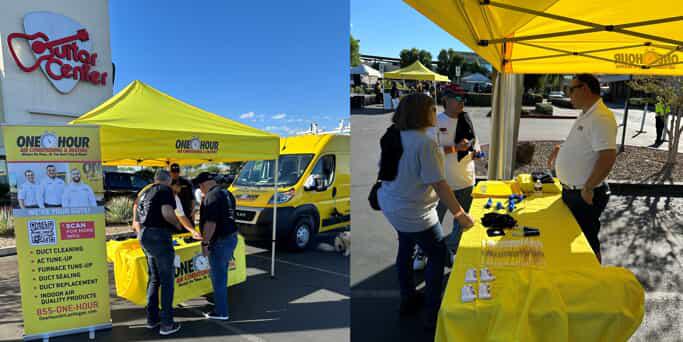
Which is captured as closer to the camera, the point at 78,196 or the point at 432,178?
the point at 432,178

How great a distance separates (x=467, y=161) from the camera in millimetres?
3771

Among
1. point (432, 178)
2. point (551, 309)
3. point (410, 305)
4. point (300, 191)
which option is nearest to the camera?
point (551, 309)

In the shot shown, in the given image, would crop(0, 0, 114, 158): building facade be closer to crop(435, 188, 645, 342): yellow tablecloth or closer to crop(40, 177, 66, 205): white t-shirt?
crop(40, 177, 66, 205): white t-shirt

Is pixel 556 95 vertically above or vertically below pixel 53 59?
below

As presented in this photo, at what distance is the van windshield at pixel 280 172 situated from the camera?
7656mm

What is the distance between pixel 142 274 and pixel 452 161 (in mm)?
3239

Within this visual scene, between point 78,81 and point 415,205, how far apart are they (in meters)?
15.3

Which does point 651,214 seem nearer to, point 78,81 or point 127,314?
point 127,314

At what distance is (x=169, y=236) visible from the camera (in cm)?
387

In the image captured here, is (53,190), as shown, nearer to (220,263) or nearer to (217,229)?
(217,229)

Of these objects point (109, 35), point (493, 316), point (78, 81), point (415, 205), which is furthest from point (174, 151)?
point (109, 35)

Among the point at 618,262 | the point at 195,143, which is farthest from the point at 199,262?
the point at 618,262

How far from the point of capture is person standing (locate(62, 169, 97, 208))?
379 cm

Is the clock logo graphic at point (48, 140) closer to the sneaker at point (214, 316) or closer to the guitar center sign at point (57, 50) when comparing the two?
Answer: the sneaker at point (214, 316)
